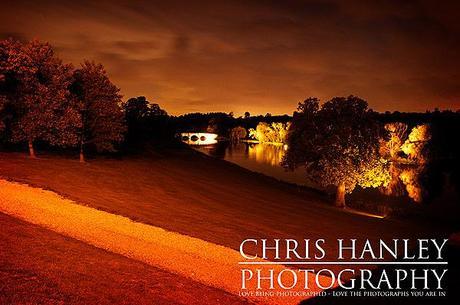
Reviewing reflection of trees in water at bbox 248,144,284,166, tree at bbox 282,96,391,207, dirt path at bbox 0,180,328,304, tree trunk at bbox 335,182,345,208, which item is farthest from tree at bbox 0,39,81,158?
reflection of trees in water at bbox 248,144,284,166

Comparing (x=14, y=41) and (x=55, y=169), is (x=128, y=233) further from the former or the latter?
(x=14, y=41)

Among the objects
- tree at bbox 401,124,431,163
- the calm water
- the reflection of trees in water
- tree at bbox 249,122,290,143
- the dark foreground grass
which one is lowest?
the calm water

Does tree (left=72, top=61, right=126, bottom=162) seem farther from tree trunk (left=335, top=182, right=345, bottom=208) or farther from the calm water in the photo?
tree trunk (left=335, top=182, right=345, bottom=208)

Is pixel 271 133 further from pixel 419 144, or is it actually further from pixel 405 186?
pixel 405 186

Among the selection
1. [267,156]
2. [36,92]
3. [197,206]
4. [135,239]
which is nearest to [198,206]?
[197,206]

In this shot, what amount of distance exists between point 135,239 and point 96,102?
28.5 m

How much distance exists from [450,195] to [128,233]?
5289 centimetres

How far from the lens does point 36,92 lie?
35.7m

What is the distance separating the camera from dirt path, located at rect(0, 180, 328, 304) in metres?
14.0

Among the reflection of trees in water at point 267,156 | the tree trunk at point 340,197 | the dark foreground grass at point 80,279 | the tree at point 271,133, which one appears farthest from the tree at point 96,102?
the tree at point 271,133

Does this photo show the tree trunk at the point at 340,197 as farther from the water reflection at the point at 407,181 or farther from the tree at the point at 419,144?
the tree at the point at 419,144

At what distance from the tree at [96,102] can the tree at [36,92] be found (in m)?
3.58

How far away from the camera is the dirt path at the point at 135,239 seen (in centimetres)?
1405

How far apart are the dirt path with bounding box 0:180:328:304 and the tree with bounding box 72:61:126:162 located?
70.5 feet
